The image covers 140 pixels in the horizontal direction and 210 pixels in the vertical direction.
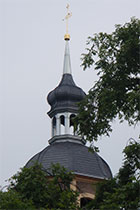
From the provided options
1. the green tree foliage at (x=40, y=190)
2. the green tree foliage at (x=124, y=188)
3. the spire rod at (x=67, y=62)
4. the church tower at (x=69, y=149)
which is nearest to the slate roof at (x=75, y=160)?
the church tower at (x=69, y=149)

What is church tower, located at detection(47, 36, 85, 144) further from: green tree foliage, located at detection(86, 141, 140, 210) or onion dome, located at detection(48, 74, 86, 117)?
green tree foliage, located at detection(86, 141, 140, 210)

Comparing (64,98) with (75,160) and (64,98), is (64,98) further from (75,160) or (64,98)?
(75,160)

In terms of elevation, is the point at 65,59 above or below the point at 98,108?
above

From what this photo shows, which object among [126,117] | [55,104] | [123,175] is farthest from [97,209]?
[55,104]

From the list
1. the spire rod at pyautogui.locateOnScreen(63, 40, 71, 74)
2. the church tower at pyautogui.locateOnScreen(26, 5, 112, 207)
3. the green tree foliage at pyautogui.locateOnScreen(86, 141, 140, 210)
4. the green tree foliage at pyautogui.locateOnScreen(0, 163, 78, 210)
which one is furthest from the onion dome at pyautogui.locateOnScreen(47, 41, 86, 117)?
the green tree foliage at pyautogui.locateOnScreen(86, 141, 140, 210)

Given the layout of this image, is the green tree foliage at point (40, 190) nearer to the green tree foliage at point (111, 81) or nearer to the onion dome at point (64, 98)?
the green tree foliage at point (111, 81)

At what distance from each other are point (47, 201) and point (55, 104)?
46.9ft

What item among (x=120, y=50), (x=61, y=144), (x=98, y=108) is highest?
(x=61, y=144)

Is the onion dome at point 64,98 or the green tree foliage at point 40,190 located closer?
the green tree foliage at point 40,190

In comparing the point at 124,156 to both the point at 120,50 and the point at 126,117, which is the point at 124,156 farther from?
the point at 120,50

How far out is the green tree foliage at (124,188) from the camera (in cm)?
1427

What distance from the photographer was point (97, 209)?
50.3ft

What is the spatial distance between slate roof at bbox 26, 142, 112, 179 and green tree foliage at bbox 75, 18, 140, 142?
29.8ft

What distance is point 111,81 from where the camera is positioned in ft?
54.9
